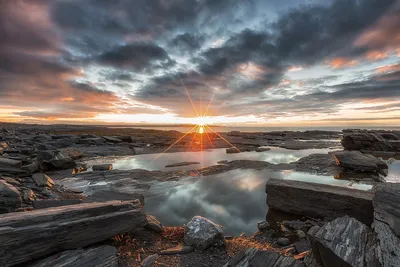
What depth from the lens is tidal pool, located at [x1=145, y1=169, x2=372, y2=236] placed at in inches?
295

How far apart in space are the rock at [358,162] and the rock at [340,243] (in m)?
13.1

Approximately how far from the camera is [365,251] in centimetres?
351

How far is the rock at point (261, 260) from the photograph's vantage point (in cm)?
370

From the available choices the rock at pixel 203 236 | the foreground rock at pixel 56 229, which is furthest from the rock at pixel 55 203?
the rock at pixel 203 236

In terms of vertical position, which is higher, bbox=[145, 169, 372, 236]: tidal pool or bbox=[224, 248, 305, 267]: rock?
bbox=[224, 248, 305, 267]: rock

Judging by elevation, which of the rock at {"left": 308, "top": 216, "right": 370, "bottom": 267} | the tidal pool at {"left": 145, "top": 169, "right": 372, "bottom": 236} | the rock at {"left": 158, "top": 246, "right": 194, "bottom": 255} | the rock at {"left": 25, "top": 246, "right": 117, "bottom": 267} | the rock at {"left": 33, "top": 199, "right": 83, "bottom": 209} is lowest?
the tidal pool at {"left": 145, "top": 169, "right": 372, "bottom": 236}

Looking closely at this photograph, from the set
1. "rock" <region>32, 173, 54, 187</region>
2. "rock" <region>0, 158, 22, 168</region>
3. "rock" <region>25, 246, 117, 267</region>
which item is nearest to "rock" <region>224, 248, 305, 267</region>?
"rock" <region>25, 246, 117, 267</region>

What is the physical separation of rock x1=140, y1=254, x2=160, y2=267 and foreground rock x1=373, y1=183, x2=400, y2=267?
174 inches

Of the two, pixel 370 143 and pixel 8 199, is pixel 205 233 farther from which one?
pixel 370 143

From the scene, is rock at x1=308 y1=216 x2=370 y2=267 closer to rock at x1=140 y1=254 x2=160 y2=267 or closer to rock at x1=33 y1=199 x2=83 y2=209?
rock at x1=140 y1=254 x2=160 y2=267

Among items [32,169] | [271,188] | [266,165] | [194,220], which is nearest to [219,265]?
[194,220]

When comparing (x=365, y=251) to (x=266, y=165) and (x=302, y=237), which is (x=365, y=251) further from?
(x=266, y=165)

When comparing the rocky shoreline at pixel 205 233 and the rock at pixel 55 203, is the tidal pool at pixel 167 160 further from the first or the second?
the rock at pixel 55 203

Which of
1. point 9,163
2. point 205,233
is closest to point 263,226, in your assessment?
point 205,233
